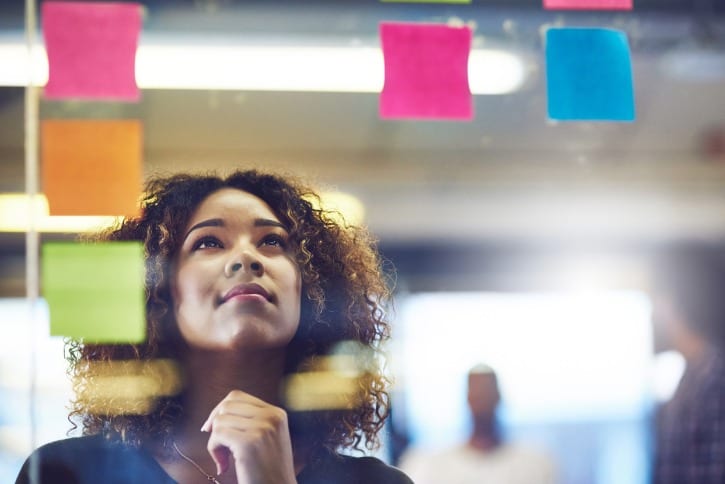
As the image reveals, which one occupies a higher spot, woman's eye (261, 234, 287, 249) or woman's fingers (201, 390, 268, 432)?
woman's eye (261, 234, 287, 249)

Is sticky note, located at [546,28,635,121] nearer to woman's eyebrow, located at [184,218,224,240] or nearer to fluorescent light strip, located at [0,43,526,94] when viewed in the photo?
Result: fluorescent light strip, located at [0,43,526,94]

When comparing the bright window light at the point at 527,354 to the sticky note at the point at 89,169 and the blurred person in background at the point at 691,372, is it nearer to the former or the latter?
the blurred person in background at the point at 691,372

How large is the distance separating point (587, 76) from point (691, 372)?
58cm

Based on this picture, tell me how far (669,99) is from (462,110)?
493 mm

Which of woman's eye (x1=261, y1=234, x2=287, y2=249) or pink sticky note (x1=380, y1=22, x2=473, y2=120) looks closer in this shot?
woman's eye (x1=261, y1=234, x2=287, y2=249)

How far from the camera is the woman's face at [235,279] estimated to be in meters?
1.17

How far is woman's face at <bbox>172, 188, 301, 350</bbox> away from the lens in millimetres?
1168

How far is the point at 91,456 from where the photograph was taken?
1168 millimetres

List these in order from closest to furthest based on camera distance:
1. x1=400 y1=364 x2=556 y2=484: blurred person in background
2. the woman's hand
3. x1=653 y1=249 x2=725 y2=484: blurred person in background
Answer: the woman's hand → x1=400 y1=364 x2=556 y2=484: blurred person in background → x1=653 y1=249 x2=725 y2=484: blurred person in background

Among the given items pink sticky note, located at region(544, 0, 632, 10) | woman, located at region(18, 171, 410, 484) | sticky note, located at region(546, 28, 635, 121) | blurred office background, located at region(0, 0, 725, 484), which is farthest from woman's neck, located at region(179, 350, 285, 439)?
pink sticky note, located at region(544, 0, 632, 10)

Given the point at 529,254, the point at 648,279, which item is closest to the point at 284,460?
the point at 529,254

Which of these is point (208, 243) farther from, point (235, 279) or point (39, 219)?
point (39, 219)

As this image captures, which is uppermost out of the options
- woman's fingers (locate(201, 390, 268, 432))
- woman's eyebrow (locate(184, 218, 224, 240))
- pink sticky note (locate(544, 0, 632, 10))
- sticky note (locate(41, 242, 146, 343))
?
pink sticky note (locate(544, 0, 632, 10))

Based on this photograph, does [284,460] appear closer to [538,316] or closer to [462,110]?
[538,316]
